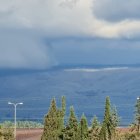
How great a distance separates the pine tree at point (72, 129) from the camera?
11188 centimetres

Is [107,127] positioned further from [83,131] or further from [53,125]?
[53,125]

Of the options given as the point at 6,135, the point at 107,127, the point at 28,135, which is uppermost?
the point at 28,135

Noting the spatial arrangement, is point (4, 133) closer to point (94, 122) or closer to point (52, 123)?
point (52, 123)

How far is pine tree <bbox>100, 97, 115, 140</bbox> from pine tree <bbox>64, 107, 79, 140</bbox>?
4403 millimetres

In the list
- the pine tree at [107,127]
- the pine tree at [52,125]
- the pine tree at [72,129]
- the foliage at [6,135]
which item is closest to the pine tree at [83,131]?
the pine tree at [72,129]

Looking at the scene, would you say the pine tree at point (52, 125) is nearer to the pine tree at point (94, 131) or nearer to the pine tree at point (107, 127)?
the pine tree at point (94, 131)

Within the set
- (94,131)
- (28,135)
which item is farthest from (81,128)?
(28,135)

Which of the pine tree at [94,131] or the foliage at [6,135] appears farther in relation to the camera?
the pine tree at [94,131]

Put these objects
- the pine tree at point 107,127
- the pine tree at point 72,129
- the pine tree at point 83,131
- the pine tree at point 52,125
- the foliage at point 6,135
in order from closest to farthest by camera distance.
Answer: the foliage at point 6,135
the pine tree at point 107,127
the pine tree at point 83,131
the pine tree at point 72,129
the pine tree at point 52,125

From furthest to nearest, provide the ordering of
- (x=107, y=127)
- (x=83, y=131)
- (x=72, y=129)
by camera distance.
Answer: (x=107, y=127)
(x=72, y=129)
(x=83, y=131)

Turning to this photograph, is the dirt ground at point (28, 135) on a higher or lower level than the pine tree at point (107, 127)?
higher

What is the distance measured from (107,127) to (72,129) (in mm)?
5888

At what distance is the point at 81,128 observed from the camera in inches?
4390

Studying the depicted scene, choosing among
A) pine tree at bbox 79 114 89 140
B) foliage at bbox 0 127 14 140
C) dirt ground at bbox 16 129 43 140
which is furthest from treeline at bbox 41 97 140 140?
dirt ground at bbox 16 129 43 140
